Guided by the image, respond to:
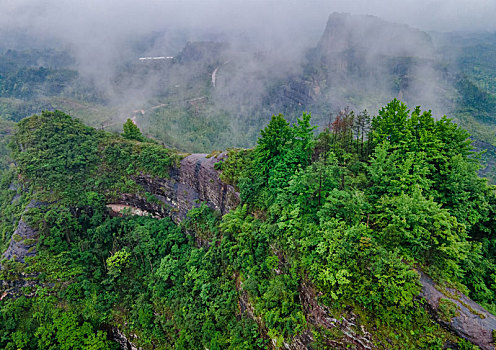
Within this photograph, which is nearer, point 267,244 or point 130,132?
point 267,244

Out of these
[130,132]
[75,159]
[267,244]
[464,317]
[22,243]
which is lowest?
[22,243]

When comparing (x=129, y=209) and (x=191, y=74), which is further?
(x=191, y=74)

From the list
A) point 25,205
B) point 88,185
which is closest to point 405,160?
point 88,185

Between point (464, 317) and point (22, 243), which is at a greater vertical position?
point (464, 317)

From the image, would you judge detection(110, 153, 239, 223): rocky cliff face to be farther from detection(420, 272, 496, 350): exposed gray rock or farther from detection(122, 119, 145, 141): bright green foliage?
detection(420, 272, 496, 350): exposed gray rock

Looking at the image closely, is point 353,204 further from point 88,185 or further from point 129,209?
point 88,185

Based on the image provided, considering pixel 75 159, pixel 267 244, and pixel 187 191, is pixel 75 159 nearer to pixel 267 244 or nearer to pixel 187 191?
pixel 187 191

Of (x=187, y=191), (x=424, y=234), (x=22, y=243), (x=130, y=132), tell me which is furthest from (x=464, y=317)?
(x=130, y=132)

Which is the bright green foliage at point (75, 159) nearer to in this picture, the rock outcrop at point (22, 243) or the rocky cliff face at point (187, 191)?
the rocky cliff face at point (187, 191)

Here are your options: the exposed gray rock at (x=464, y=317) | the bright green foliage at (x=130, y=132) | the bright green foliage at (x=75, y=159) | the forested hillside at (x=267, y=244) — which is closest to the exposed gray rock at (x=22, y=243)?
the forested hillside at (x=267, y=244)
